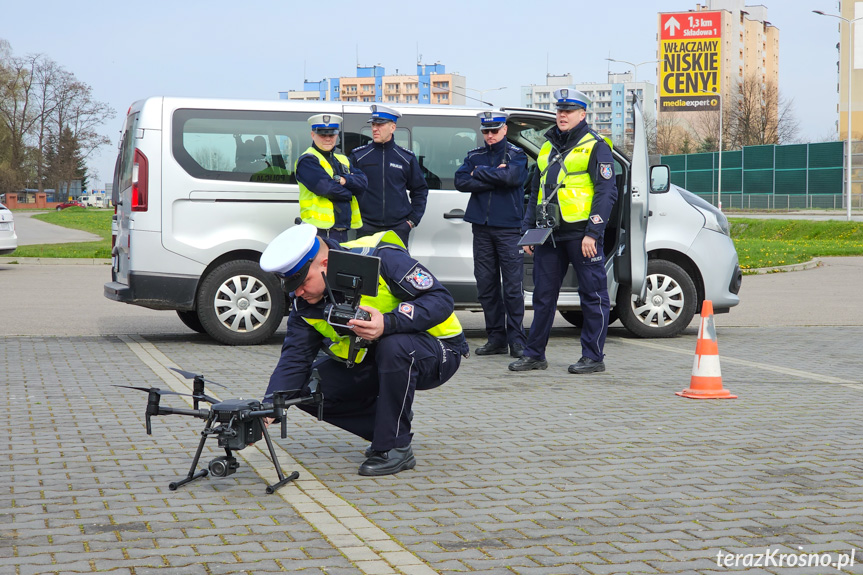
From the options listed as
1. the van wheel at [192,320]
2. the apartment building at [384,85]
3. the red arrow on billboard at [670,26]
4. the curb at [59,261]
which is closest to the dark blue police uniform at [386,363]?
the van wheel at [192,320]

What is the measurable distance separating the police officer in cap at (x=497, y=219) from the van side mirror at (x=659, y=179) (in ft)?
5.25

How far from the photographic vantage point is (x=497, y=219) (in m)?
8.96

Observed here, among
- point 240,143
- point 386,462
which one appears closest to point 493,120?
point 240,143

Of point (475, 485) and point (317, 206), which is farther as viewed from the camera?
point (317, 206)

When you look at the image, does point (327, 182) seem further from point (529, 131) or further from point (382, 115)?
point (529, 131)

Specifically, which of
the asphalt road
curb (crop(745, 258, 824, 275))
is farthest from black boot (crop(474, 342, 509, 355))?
the asphalt road

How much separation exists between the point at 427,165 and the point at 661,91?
11433 centimetres

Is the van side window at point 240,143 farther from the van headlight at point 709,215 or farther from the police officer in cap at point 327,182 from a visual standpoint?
the van headlight at point 709,215

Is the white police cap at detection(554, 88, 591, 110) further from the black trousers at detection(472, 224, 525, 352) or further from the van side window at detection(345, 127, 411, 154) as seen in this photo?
the van side window at detection(345, 127, 411, 154)

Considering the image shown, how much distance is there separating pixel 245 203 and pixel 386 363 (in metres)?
4.86

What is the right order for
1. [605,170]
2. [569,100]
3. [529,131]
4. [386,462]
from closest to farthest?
[386,462] < [569,100] < [605,170] < [529,131]

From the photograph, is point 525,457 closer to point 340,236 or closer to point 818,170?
point 340,236

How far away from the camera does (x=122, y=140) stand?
33.1 feet

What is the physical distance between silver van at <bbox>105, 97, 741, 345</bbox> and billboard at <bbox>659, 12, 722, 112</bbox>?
11492cm
